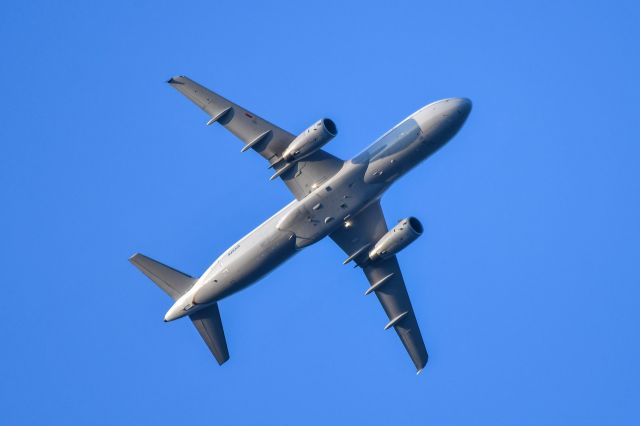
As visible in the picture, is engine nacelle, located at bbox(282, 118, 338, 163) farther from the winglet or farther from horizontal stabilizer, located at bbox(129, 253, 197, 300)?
the winglet

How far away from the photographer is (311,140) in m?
65.7

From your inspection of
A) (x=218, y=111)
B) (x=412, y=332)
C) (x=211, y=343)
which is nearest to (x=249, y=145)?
(x=218, y=111)

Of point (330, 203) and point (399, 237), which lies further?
point (399, 237)

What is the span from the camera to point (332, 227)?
6694 cm

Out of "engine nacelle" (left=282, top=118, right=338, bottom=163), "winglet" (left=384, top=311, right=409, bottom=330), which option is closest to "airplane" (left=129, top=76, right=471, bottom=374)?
"engine nacelle" (left=282, top=118, right=338, bottom=163)

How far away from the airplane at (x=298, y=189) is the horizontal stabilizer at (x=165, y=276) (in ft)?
0.21

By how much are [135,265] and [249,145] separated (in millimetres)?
10867

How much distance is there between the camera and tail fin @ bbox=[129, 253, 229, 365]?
68.1 meters

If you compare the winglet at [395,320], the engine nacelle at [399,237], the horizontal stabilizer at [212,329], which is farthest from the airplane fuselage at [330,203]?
the winglet at [395,320]

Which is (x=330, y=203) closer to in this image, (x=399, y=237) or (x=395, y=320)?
(x=399, y=237)

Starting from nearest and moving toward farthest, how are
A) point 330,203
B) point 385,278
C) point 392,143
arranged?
point 392,143, point 330,203, point 385,278


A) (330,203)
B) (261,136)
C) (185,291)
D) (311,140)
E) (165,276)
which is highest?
(261,136)

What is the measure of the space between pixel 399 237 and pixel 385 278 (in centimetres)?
483

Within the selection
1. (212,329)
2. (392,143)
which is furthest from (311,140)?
(212,329)
